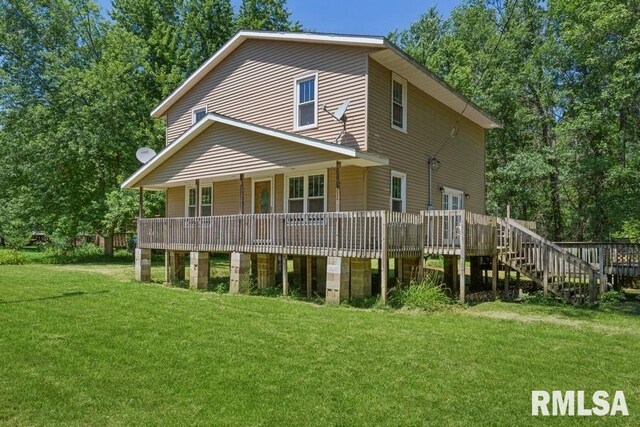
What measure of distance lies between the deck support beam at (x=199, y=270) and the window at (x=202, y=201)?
3.39m

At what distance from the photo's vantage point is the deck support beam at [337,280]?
1099 centimetres

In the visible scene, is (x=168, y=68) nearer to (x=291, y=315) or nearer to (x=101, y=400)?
(x=291, y=315)

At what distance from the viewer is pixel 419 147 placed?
51.7 feet

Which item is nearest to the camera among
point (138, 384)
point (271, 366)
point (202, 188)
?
point (138, 384)

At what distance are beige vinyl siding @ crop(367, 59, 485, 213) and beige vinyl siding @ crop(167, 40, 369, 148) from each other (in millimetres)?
523

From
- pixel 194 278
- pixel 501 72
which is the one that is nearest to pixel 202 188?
pixel 194 278

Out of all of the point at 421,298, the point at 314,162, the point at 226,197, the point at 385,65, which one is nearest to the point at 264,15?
the point at 226,197

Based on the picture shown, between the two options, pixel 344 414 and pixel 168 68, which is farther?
pixel 168 68

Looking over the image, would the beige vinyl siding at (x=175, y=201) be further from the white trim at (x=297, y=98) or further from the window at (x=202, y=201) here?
the white trim at (x=297, y=98)

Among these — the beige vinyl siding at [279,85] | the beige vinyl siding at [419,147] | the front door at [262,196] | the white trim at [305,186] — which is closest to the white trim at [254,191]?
the front door at [262,196]

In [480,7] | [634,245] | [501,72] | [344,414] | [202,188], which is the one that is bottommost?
[344,414]

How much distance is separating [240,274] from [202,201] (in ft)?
19.0

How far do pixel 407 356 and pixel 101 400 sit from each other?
3.86m

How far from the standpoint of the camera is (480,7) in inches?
1353
